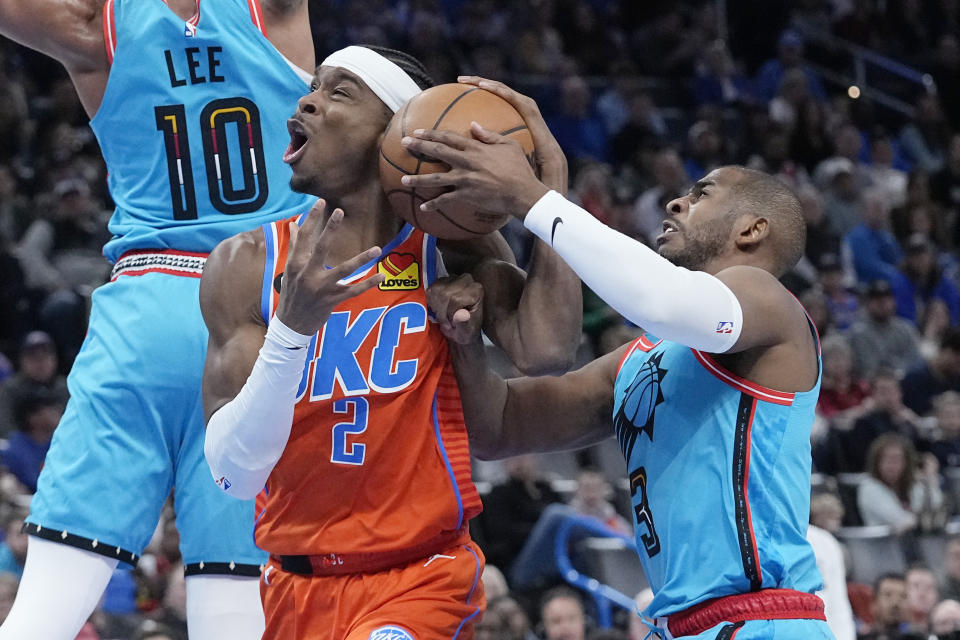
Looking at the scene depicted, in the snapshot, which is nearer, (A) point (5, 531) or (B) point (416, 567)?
(B) point (416, 567)

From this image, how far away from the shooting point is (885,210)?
48.8 feet

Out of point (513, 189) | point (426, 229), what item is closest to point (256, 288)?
point (426, 229)

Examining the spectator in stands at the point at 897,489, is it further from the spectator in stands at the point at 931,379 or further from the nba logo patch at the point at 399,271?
the nba logo patch at the point at 399,271

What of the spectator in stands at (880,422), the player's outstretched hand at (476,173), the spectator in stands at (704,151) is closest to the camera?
the player's outstretched hand at (476,173)

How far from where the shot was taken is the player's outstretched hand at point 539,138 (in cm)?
354

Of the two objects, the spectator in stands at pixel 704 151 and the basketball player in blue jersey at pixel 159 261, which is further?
the spectator in stands at pixel 704 151

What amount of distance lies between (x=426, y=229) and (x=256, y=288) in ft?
1.65

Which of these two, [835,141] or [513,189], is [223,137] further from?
[835,141]

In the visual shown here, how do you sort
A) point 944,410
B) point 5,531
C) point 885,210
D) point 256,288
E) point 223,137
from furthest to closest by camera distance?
point 885,210
point 944,410
point 5,531
point 223,137
point 256,288

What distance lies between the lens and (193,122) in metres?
4.23

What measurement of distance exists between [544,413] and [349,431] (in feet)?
2.45

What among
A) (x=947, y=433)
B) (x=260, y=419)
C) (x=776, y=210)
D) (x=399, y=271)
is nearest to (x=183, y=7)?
(x=399, y=271)

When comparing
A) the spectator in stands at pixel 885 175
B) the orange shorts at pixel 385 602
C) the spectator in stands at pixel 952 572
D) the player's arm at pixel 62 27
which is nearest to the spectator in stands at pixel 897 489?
the spectator in stands at pixel 952 572

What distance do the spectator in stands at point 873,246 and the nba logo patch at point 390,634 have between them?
1159 centimetres
